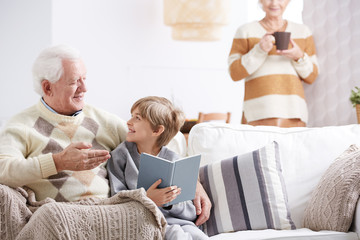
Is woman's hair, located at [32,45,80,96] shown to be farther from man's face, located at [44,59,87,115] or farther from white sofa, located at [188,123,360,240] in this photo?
white sofa, located at [188,123,360,240]

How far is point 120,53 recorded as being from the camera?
6102 millimetres

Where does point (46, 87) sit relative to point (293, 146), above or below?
above

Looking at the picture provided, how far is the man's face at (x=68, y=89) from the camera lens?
2.18m

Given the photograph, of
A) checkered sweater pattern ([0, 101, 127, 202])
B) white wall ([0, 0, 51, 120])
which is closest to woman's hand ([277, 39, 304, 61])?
checkered sweater pattern ([0, 101, 127, 202])

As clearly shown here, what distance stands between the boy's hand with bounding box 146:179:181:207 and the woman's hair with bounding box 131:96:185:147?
1.14ft

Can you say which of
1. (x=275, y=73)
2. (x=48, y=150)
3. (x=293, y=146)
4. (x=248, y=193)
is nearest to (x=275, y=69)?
(x=275, y=73)

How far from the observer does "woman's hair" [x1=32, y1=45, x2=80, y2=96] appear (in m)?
2.17

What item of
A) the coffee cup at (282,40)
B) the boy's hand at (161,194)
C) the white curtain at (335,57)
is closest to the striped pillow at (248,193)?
the boy's hand at (161,194)

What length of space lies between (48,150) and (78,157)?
28cm

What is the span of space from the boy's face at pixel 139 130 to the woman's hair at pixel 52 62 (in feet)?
1.14

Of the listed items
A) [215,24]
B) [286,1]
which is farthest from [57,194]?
[215,24]

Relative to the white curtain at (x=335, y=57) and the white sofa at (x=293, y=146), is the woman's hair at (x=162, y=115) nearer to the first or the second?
the white sofa at (x=293, y=146)

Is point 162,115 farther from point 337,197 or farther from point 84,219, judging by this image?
point 337,197

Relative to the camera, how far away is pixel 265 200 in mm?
2211
